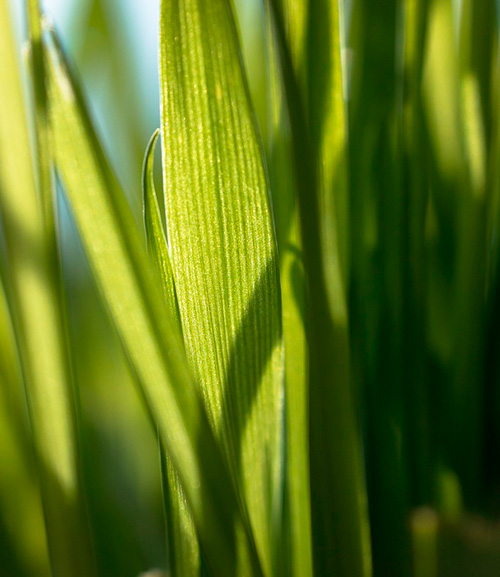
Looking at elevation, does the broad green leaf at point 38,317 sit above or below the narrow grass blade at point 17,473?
above

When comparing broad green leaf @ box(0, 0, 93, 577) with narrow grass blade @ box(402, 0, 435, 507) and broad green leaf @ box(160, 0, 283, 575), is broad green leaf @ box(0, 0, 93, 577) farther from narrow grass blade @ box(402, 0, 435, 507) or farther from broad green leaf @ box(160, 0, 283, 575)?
narrow grass blade @ box(402, 0, 435, 507)

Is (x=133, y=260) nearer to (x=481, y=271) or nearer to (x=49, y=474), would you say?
(x=49, y=474)

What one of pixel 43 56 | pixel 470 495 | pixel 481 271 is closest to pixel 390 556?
pixel 470 495

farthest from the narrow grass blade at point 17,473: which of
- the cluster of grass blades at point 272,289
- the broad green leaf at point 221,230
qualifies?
the broad green leaf at point 221,230

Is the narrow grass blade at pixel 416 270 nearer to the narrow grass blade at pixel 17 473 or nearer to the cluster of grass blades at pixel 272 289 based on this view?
the cluster of grass blades at pixel 272 289

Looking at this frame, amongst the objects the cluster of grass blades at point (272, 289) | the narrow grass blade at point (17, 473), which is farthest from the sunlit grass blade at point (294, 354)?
the narrow grass blade at point (17, 473)

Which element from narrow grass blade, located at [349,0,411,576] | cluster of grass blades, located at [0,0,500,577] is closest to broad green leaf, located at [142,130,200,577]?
cluster of grass blades, located at [0,0,500,577]
